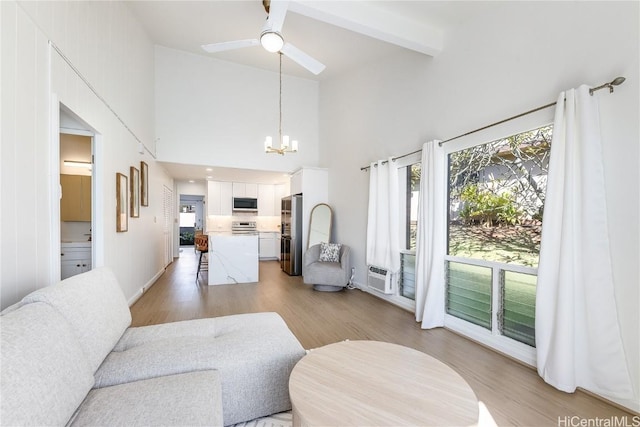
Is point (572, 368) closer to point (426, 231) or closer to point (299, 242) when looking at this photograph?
point (426, 231)

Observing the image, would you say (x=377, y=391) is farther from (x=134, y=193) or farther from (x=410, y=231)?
(x=134, y=193)

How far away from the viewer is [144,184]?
446 cm

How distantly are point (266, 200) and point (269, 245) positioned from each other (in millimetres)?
1348

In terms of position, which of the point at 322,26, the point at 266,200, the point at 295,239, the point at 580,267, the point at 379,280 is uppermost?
the point at 322,26

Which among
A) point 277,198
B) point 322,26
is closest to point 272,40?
point 322,26

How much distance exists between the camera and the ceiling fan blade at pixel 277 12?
7.44 feet

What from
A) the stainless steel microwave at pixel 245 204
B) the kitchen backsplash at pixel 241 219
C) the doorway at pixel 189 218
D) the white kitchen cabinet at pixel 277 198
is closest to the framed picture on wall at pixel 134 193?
the kitchen backsplash at pixel 241 219

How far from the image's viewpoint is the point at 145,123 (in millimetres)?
4465

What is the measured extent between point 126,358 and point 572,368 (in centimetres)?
289

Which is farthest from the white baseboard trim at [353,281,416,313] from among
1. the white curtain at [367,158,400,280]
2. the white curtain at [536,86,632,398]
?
the white curtain at [536,86,632,398]

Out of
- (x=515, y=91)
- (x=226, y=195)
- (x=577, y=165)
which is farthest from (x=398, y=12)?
(x=226, y=195)

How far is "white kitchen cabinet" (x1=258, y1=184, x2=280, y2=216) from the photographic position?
8133 mm

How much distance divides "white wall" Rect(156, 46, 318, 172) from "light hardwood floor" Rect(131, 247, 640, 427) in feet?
8.32

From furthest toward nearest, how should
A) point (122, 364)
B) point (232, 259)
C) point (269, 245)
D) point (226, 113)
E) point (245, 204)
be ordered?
1. point (269, 245)
2. point (245, 204)
3. point (226, 113)
4. point (232, 259)
5. point (122, 364)
